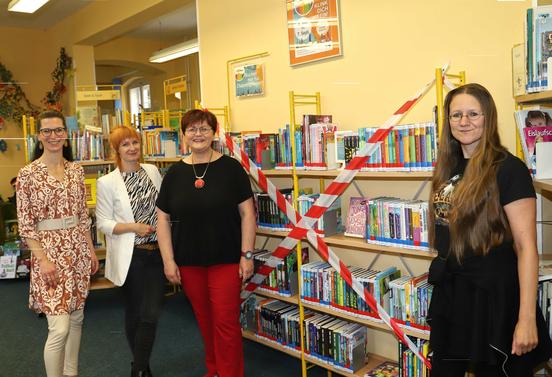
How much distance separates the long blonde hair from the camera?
1.71 m

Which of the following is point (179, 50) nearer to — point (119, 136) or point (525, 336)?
point (119, 136)

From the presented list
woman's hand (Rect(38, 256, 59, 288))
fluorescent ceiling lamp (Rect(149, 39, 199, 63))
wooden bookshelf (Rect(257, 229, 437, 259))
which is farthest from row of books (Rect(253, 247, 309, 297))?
fluorescent ceiling lamp (Rect(149, 39, 199, 63))

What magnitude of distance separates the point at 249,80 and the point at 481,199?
2.60m

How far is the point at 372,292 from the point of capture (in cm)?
286

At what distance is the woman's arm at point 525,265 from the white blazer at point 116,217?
199 cm

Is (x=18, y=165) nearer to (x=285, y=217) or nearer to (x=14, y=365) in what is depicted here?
(x=14, y=365)

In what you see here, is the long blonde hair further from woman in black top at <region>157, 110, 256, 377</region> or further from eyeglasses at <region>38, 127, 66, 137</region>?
eyeglasses at <region>38, 127, 66, 137</region>

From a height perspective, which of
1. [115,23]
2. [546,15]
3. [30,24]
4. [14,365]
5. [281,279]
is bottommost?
[14,365]

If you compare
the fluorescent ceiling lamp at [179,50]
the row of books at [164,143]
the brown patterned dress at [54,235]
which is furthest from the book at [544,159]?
the fluorescent ceiling lamp at [179,50]

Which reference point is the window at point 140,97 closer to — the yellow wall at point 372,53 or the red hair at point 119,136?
the yellow wall at point 372,53

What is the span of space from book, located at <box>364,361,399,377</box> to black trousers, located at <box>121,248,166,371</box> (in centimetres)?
128

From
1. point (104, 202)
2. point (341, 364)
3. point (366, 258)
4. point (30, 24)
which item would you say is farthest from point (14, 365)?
point (30, 24)

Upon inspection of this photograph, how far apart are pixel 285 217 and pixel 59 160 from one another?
4.72ft

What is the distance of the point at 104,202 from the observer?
9.46 feet
